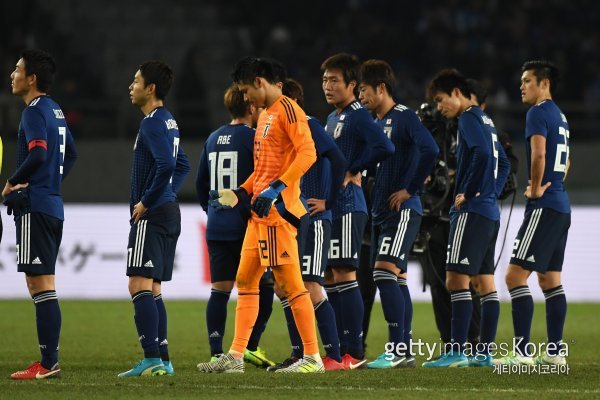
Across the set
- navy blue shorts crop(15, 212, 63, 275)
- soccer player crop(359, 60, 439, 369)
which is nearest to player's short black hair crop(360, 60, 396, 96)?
soccer player crop(359, 60, 439, 369)

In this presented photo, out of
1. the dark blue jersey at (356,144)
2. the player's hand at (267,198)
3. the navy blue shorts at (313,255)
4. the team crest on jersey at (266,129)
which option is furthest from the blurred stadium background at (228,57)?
the player's hand at (267,198)

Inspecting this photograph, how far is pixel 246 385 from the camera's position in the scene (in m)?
7.64

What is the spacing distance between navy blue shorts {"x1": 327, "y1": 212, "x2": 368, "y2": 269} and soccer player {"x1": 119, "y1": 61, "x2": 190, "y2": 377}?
1.22 m

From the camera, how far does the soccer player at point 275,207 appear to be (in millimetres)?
8000

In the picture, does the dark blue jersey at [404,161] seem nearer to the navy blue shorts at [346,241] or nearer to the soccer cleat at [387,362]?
the navy blue shorts at [346,241]

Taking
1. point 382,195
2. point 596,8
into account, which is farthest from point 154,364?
Result: point 596,8

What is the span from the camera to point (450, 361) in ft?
30.5

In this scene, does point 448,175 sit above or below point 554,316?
above

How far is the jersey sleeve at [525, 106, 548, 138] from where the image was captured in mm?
9070

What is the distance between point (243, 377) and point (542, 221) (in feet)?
8.76

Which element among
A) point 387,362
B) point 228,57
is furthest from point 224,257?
point 228,57

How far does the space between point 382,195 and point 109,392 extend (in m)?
3.05

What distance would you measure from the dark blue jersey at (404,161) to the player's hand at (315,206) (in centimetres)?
89

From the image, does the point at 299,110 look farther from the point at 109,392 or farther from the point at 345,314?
the point at 109,392
